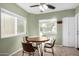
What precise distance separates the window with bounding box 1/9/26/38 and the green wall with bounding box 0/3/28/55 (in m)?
0.08

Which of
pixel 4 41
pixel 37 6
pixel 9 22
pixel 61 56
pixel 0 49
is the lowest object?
pixel 61 56

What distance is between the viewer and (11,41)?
186 centimetres

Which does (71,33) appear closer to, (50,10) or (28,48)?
(50,10)

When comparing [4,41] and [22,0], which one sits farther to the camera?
[4,41]

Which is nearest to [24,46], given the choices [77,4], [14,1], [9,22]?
[9,22]

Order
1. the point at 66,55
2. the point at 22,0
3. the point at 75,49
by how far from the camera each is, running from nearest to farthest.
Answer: the point at 22,0
the point at 66,55
the point at 75,49

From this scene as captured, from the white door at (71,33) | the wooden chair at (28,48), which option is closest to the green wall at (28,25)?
the wooden chair at (28,48)

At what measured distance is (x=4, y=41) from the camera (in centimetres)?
179

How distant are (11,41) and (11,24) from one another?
0.33 metres

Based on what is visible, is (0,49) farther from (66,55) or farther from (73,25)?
(73,25)

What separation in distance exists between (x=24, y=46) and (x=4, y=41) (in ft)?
1.36

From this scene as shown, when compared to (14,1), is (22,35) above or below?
below

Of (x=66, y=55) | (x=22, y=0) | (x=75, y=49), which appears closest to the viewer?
(x=22, y=0)

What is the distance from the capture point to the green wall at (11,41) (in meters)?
1.76
